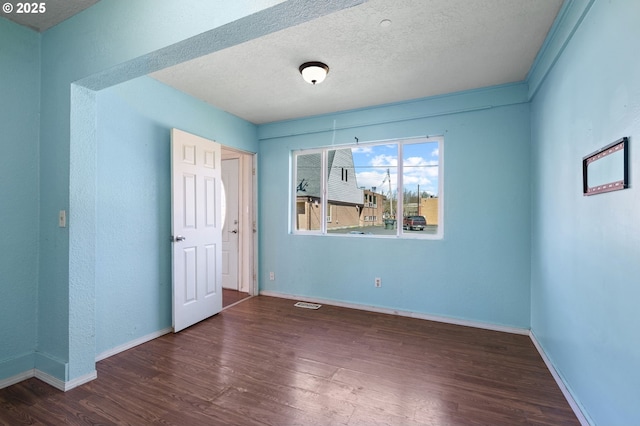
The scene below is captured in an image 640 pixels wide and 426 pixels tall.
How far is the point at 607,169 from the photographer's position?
1.42 m

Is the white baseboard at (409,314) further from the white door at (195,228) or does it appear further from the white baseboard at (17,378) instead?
the white baseboard at (17,378)

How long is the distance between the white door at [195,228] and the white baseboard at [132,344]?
0.11 metres

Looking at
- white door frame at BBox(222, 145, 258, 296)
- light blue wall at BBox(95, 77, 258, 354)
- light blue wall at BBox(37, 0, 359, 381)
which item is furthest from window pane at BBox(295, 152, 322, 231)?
light blue wall at BBox(37, 0, 359, 381)

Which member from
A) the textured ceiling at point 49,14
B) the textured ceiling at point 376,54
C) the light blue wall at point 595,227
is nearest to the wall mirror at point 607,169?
the light blue wall at point 595,227

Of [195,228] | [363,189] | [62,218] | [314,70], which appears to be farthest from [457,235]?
[62,218]

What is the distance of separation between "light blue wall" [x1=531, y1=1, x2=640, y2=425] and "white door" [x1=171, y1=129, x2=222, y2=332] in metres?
3.27

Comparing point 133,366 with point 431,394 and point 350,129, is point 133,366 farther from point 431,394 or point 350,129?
point 350,129

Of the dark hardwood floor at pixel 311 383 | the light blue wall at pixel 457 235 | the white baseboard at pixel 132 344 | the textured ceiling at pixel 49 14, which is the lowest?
the dark hardwood floor at pixel 311 383

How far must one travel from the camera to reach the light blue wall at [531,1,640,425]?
1237 mm

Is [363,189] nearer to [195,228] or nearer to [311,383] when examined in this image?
[195,228]

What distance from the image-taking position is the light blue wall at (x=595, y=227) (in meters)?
1.24

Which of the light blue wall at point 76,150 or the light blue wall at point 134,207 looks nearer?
the light blue wall at point 76,150

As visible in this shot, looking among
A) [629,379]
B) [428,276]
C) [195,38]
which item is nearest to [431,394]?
[629,379]

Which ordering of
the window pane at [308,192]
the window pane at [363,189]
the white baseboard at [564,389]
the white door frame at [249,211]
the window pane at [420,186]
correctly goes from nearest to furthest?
1. the white baseboard at [564,389]
2. the window pane at [420,186]
3. the window pane at [363,189]
4. the window pane at [308,192]
5. the white door frame at [249,211]
